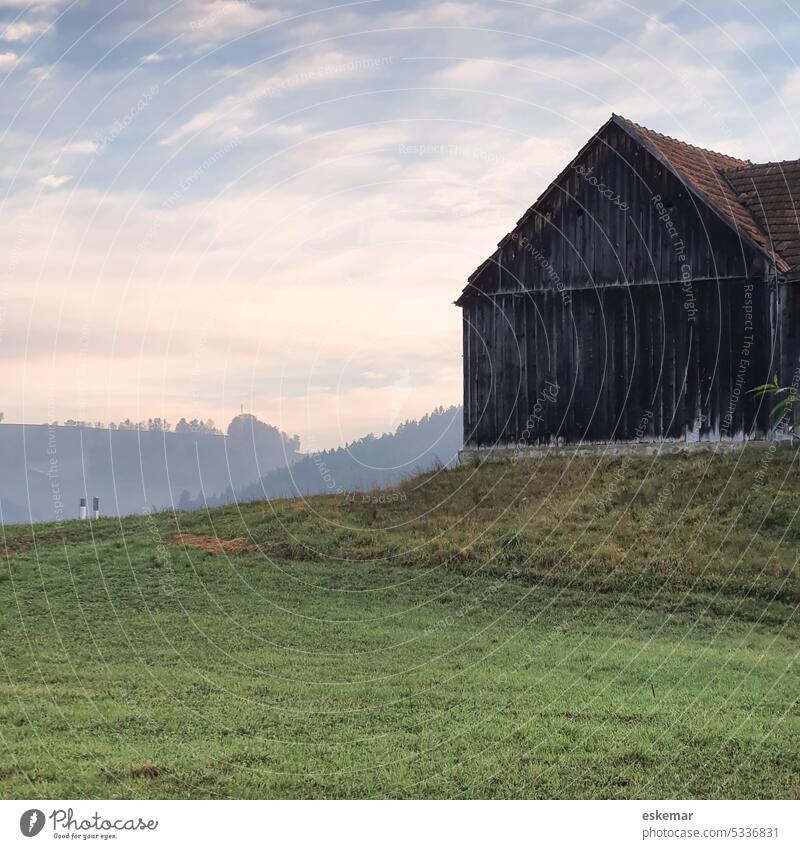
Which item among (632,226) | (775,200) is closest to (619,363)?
(632,226)

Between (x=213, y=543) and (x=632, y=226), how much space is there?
555 inches

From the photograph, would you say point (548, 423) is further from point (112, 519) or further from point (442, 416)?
point (442, 416)

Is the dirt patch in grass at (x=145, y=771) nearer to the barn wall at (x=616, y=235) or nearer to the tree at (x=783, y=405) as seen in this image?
the tree at (x=783, y=405)

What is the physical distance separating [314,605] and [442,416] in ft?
504

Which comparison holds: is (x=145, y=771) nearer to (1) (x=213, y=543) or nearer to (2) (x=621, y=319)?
(1) (x=213, y=543)

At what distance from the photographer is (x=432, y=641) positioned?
20547 millimetres

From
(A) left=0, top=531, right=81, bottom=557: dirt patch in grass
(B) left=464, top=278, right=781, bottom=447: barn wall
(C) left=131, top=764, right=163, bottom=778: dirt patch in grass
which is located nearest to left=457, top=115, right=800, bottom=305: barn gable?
(B) left=464, top=278, right=781, bottom=447: barn wall

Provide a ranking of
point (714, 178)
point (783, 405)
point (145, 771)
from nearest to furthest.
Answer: point (145, 771), point (783, 405), point (714, 178)

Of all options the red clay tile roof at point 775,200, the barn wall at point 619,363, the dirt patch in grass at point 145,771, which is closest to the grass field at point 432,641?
the dirt patch in grass at point 145,771

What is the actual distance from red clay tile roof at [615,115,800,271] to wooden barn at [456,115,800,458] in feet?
0.24

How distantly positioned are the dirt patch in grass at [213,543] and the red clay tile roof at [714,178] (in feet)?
48.2

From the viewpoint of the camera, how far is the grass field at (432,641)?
12.8 metres

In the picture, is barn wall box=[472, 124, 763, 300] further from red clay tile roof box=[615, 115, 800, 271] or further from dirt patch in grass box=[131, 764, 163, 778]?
dirt patch in grass box=[131, 764, 163, 778]
